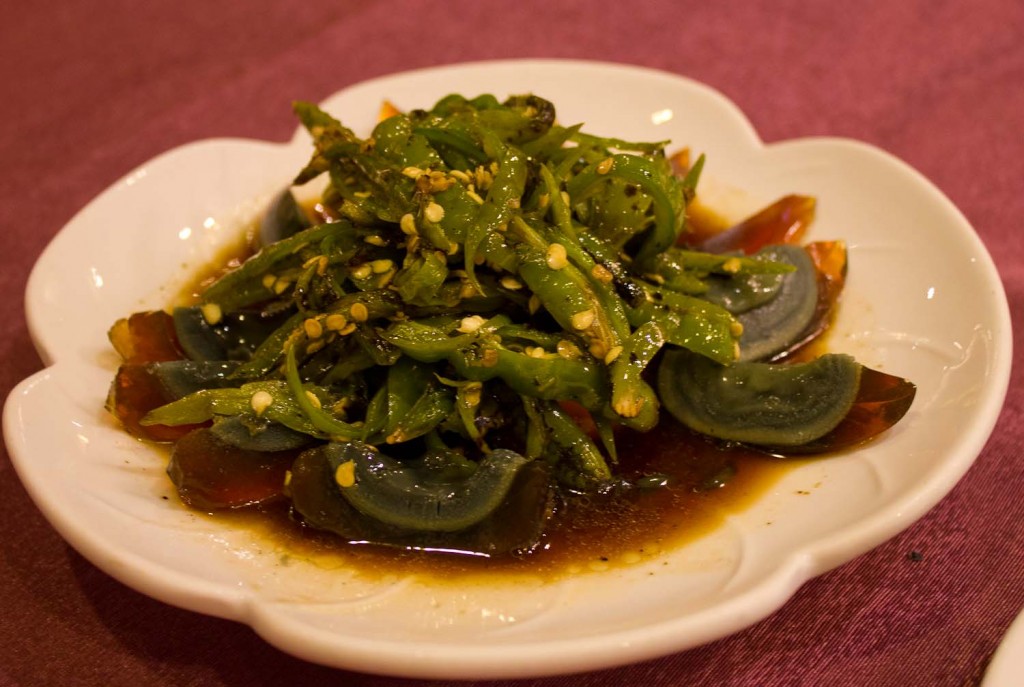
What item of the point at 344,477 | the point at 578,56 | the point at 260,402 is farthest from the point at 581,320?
the point at 578,56

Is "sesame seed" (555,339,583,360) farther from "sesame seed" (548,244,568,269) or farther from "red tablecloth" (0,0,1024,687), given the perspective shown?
"red tablecloth" (0,0,1024,687)

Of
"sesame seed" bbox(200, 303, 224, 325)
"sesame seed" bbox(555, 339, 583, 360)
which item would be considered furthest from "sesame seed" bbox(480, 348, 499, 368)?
"sesame seed" bbox(200, 303, 224, 325)

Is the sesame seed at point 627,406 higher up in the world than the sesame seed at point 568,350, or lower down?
lower down

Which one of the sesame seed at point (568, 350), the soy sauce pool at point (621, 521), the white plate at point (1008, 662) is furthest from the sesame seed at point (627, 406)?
the white plate at point (1008, 662)

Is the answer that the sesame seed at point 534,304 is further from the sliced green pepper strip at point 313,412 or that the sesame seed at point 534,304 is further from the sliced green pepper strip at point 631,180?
the sliced green pepper strip at point 313,412

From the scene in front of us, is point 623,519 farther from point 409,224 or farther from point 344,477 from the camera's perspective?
point 409,224

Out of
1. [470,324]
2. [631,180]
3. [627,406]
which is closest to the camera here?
[627,406]
